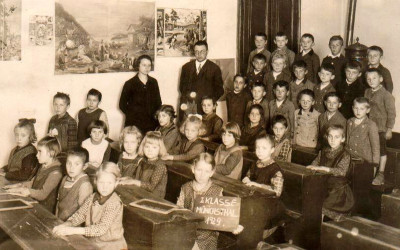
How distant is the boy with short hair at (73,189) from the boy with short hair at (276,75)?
380 cm

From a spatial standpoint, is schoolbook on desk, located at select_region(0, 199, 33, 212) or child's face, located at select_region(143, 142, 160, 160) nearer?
schoolbook on desk, located at select_region(0, 199, 33, 212)

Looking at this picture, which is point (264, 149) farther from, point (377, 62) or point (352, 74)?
point (377, 62)

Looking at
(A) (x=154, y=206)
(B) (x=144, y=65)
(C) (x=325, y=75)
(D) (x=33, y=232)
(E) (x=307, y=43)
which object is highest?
(E) (x=307, y=43)

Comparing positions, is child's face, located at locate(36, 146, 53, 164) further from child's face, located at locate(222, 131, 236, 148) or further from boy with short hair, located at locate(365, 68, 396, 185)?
boy with short hair, located at locate(365, 68, 396, 185)

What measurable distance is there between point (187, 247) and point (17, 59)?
4451 mm

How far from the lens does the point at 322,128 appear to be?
6.36m

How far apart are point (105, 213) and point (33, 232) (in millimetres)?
534

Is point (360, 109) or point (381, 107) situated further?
point (381, 107)

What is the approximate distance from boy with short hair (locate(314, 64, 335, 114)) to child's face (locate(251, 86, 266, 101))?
2.47 ft

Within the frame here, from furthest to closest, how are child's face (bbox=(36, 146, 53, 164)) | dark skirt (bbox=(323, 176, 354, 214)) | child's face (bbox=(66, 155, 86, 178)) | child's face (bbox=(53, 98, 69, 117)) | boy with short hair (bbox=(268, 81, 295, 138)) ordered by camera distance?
boy with short hair (bbox=(268, 81, 295, 138)) < child's face (bbox=(53, 98, 69, 117)) < dark skirt (bbox=(323, 176, 354, 214)) < child's face (bbox=(36, 146, 53, 164)) < child's face (bbox=(66, 155, 86, 178))

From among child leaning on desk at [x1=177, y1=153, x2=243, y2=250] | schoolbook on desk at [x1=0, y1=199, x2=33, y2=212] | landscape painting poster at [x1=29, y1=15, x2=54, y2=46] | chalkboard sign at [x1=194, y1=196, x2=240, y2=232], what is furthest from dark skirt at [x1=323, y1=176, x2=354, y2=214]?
landscape painting poster at [x1=29, y1=15, x2=54, y2=46]

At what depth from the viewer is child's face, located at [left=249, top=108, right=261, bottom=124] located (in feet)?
20.5

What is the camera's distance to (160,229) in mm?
3393

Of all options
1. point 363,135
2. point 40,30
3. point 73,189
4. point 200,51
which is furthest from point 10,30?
point 363,135
